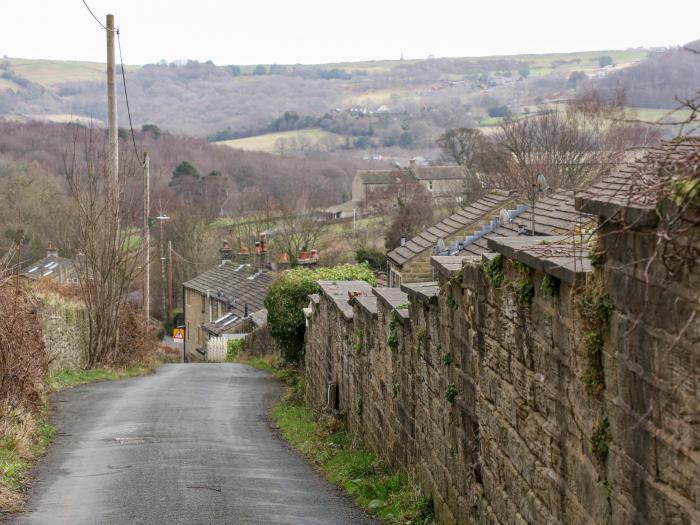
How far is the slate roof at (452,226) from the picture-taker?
21297mm

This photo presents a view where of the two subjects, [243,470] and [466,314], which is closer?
[466,314]

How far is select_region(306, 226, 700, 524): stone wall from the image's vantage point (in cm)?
388

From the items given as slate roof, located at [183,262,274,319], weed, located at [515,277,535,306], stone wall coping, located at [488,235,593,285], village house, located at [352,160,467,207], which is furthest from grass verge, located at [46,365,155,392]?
village house, located at [352,160,467,207]

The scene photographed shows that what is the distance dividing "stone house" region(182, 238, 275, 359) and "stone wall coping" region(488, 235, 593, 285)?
1170 inches

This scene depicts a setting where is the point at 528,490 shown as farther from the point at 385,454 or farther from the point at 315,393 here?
the point at 315,393

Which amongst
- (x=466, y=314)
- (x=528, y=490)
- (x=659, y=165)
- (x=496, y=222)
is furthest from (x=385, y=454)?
(x=496, y=222)

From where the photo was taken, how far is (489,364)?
6.98m

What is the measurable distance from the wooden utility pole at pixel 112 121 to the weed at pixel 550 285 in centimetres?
2003

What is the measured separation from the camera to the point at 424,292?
29.5ft

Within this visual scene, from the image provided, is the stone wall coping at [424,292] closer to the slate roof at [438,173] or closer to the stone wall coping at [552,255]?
the stone wall coping at [552,255]

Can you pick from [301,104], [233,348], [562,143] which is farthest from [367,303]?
[301,104]

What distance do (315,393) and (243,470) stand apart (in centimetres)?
647

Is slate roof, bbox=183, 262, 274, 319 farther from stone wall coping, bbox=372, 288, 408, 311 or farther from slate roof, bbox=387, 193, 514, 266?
stone wall coping, bbox=372, 288, 408, 311

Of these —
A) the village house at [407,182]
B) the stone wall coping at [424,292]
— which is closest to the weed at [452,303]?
the stone wall coping at [424,292]
